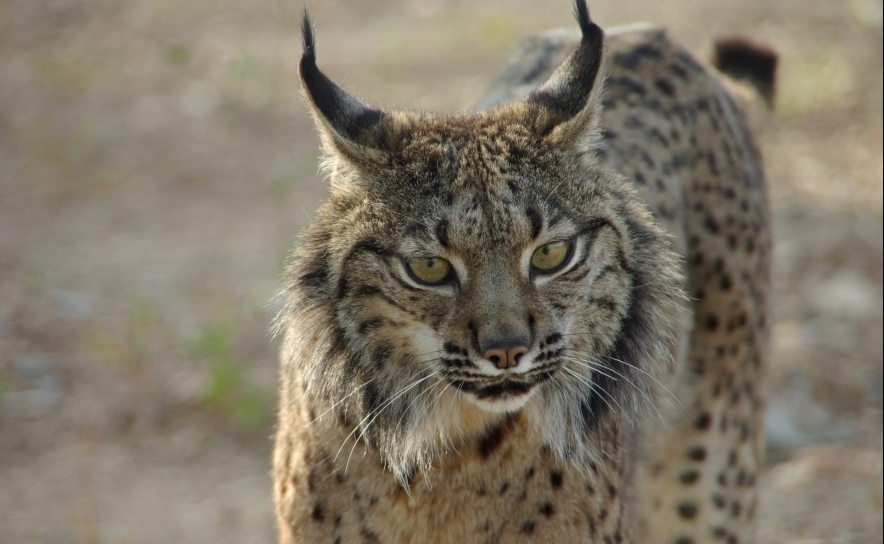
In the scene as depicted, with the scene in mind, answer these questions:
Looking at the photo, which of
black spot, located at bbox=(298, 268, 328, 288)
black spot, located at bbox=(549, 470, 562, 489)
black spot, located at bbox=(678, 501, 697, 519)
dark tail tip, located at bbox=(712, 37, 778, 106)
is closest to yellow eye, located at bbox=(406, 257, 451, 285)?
black spot, located at bbox=(298, 268, 328, 288)

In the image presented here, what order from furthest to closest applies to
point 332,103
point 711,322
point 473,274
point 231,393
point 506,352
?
point 231,393 → point 711,322 → point 332,103 → point 473,274 → point 506,352

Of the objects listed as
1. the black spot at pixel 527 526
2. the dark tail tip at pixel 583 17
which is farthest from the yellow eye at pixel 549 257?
the black spot at pixel 527 526

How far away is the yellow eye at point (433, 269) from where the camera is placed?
324 centimetres

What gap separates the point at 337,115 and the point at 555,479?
139 cm

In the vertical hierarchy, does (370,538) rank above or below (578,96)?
below

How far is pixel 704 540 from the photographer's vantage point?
4.99 metres

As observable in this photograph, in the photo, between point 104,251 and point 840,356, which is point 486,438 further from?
point 104,251

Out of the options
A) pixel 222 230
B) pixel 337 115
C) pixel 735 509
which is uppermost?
pixel 222 230

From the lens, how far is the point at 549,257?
130 inches

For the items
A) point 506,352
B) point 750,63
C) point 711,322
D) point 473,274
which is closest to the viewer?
point 506,352

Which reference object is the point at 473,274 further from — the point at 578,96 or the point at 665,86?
the point at 665,86

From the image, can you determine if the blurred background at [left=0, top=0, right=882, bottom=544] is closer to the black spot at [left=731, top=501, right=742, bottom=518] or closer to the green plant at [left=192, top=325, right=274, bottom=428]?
the green plant at [left=192, top=325, right=274, bottom=428]

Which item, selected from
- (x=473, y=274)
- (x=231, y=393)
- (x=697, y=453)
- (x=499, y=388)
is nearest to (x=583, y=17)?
(x=473, y=274)

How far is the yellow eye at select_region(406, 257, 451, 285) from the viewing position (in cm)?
324
